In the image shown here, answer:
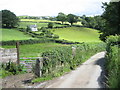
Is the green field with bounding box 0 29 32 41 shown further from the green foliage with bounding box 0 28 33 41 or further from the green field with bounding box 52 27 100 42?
the green field with bounding box 52 27 100 42

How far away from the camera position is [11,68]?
48.0 ft

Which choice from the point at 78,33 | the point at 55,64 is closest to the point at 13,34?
the point at 78,33

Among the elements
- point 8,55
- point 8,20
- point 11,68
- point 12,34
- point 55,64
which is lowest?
point 12,34

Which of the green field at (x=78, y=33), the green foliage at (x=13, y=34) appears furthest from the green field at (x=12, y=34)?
the green field at (x=78, y=33)

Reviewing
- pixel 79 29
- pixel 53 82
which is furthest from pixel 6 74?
pixel 79 29

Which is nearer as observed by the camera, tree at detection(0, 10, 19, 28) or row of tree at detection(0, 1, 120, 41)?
row of tree at detection(0, 1, 120, 41)

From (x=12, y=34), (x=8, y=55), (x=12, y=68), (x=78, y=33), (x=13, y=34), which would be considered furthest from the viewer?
(x=78, y=33)

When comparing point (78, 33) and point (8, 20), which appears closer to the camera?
point (8, 20)

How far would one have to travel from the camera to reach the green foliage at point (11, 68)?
567 inches

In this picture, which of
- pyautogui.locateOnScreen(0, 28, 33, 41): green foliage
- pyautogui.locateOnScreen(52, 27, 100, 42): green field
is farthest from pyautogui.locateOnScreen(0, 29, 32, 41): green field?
pyautogui.locateOnScreen(52, 27, 100, 42): green field

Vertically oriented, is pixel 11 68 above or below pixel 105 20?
below

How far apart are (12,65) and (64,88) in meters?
6.50

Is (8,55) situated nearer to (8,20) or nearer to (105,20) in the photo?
(105,20)

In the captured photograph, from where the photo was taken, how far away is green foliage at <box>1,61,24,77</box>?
47.3ft
